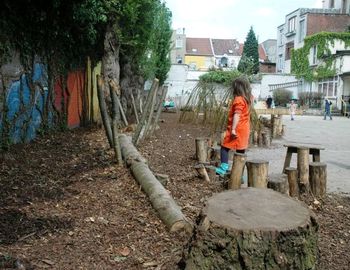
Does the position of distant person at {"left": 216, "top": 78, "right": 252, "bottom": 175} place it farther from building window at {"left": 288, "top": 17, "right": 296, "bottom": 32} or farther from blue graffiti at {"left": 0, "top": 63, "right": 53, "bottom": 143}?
building window at {"left": 288, "top": 17, "right": 296, "bottom": 32}

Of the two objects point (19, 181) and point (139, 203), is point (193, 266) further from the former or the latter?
point (19, 181)

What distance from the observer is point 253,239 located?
339 centimetres

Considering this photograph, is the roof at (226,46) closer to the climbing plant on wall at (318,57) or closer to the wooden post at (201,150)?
the climbing plant on wall at (318,57)

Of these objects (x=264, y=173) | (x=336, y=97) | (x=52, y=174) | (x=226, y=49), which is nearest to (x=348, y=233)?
(x=264, y=173)

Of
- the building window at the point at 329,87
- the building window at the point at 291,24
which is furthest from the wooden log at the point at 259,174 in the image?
the building window at the point at 291,24

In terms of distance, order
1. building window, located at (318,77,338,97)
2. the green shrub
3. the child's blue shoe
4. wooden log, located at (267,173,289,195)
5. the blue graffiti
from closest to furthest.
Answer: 1. wooden log, located at (267,173,289,195)
2. the child's blue shoe
3. the blue graffiti
4. building window, located at (318,77,338,97)
5. the green shrub

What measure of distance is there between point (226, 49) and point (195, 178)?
93303 mm

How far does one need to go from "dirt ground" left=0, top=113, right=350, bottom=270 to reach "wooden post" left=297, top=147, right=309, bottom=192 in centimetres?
→ 37

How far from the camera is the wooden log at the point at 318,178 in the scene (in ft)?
21.2

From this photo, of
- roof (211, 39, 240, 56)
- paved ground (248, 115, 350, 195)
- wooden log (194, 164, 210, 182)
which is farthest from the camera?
roof (211, 39, 240, 56)

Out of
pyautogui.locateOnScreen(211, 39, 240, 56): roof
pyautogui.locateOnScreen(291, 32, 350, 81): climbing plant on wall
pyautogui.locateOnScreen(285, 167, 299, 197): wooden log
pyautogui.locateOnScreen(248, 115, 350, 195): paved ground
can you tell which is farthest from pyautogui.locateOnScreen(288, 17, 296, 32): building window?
pyautogui.locateOnScreen(285, 167, 299, 197): wooden log

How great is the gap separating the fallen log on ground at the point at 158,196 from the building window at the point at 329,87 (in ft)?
125

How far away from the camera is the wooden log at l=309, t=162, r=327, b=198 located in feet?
21.2

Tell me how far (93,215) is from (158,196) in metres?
0.75
